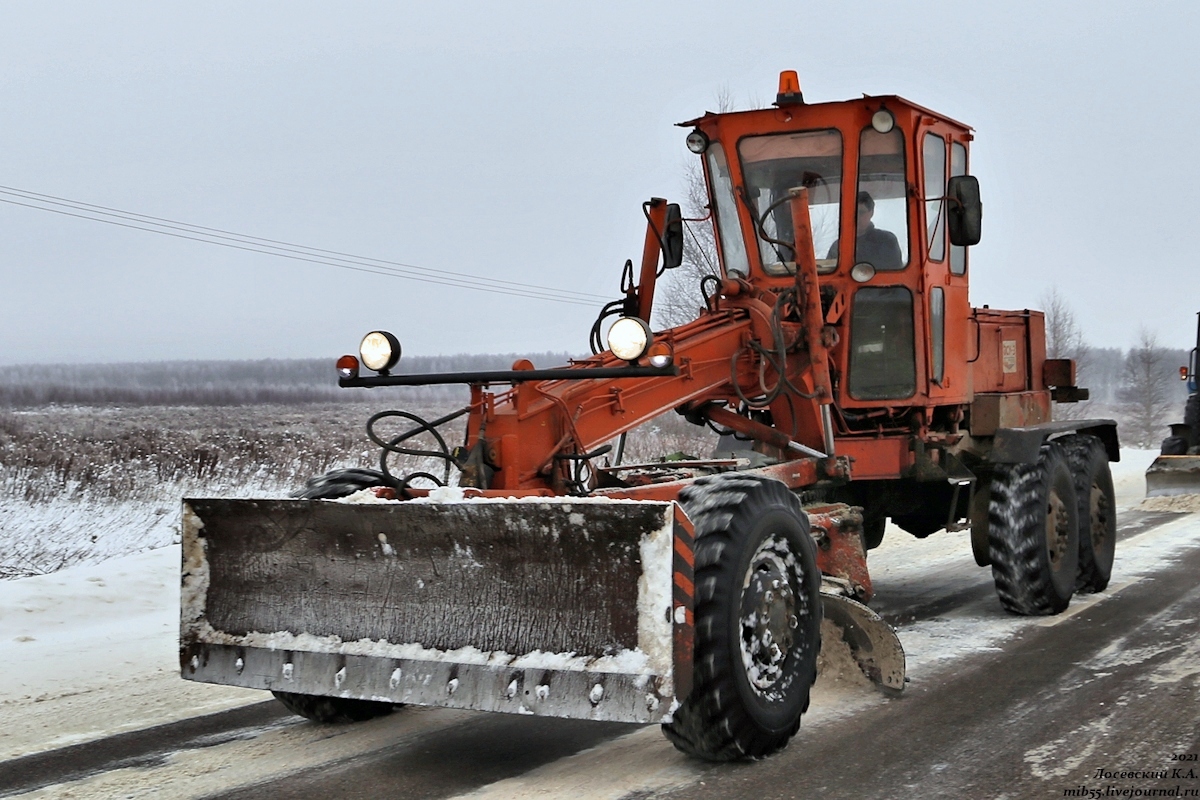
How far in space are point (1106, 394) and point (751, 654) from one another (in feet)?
342

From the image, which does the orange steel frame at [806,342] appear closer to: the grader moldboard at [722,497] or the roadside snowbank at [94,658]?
the grader moldboard at [722,497]

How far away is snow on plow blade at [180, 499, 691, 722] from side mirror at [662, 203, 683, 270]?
10.7ft

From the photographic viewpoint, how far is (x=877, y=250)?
26.0 feet

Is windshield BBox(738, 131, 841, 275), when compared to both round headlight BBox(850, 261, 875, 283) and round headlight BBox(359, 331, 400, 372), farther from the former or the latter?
round headlight BBox(359, 331, 400, 372)

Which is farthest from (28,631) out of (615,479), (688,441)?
(688,441)

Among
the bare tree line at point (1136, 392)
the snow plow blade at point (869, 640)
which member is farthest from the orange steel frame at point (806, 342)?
the bare tree line at point (1136, 392)

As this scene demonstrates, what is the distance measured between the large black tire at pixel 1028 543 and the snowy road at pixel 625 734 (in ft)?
0.66

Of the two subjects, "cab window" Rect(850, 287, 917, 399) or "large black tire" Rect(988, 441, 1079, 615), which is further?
"large black tire" Rect(988, 441, 1079, 615)

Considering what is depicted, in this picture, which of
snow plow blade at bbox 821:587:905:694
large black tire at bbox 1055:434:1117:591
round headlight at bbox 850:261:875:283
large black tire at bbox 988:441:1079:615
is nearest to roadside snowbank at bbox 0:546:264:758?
snow plow blade at bbox 821:587:905:694

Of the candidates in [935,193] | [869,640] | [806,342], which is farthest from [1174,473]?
[869,640]

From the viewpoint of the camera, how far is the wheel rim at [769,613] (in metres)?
5.13

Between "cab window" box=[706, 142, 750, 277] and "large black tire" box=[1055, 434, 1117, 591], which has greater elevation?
"cab window" box=[706, 142, 750, 277]

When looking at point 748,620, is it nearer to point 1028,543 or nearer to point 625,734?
point 625,734

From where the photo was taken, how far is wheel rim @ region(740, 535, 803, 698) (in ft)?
16.8
